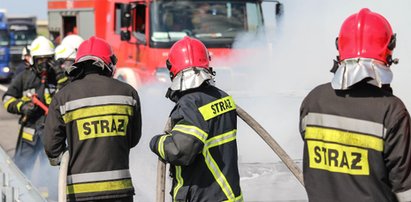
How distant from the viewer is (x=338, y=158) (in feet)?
9.39

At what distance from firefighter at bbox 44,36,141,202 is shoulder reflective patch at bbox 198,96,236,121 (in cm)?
66

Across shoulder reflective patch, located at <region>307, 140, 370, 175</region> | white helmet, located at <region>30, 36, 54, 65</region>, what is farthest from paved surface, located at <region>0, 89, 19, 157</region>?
shoulder reflective patch, located at <region>307, 140, 370, 175</region>

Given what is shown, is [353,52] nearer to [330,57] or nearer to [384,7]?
[384,7]

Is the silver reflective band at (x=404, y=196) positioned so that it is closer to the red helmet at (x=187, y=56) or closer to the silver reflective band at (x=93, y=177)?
the red helmet at (x=187, y=56)

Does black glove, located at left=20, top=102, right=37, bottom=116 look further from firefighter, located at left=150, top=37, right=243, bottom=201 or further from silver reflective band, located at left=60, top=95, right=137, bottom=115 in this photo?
firefighter, located at left=150, top=37, right=243, bottom=201

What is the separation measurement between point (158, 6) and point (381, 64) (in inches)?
274

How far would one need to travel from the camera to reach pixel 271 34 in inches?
392

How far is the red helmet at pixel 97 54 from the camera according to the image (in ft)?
13.2

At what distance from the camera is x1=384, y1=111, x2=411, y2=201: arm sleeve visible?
264 cm

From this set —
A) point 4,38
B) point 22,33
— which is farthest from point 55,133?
point 22,33

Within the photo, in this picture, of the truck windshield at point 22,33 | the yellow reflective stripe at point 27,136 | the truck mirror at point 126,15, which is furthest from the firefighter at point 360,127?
the truck windshield at point 22,33

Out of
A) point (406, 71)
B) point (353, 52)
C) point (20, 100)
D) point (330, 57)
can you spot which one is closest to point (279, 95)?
point (406, 71)

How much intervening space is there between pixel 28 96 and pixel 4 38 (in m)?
19.0

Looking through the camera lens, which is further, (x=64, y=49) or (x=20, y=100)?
(x=64, y=49)
